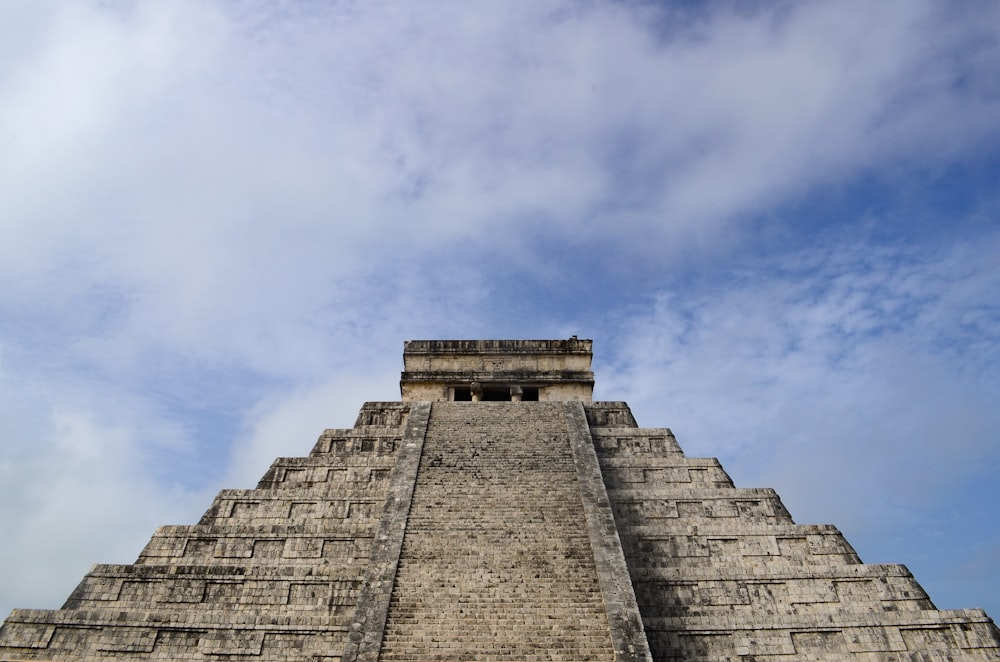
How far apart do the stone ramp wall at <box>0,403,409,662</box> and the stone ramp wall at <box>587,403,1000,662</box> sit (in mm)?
4220

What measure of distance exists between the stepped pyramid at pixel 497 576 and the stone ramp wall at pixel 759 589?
0.03 metres

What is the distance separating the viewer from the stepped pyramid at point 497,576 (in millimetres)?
9008

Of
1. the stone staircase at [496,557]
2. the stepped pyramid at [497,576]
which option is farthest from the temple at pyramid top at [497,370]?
the stepped pyramid at [497,576]

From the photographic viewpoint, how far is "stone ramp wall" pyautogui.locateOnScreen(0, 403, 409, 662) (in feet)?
30.6

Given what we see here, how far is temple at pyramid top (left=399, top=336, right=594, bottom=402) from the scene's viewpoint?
53.9 ft

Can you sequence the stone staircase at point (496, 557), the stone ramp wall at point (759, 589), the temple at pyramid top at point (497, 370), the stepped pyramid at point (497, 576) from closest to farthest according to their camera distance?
the stone staircase at point (496, 557) < the stepped pyramid at point (497, 576) < the stone ramp wall at point (759, 589) < the temple at pyramid top at point (497, 370)

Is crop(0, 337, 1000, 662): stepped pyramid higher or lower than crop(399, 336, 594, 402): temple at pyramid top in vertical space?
lower

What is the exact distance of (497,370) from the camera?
1661cm

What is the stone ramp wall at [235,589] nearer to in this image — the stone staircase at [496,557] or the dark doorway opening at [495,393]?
the stone staircase at [496,557]

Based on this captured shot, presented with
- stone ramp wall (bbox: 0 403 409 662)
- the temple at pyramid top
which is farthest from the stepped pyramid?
the temple at pyramid top

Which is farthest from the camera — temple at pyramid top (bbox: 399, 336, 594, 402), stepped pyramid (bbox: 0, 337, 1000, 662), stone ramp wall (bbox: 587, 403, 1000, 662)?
temple at pyramid top (bbox: 399, 336, 594, 402)

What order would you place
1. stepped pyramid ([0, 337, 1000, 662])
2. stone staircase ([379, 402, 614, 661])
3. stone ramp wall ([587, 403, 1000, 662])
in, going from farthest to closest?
stone ramp wall ([587, 403, 1000, 662]) → stepped pyramid ([0, 337, 1000, 662]) → stone staircase ([379, 402, 614, 661])

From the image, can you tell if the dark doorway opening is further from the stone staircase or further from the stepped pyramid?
the stepped pyramid

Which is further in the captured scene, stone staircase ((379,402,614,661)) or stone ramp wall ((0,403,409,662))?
stone ramp wall ((0,403,409,662))
